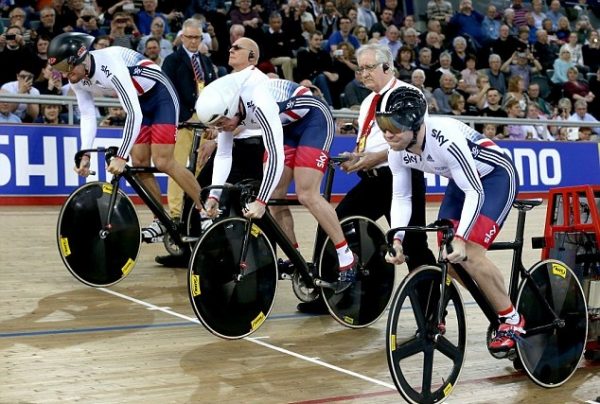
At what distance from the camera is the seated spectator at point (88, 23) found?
1098 centimetres

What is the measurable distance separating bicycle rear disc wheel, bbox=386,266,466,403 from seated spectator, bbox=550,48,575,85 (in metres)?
12.8

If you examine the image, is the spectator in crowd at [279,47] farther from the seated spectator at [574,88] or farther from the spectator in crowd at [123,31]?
the seated spectator at [574,88]

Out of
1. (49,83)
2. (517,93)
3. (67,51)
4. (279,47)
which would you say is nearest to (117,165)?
(67,51)

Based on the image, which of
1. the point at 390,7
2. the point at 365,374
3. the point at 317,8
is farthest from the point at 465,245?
the point at 390,7

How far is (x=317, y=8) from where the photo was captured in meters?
14.6

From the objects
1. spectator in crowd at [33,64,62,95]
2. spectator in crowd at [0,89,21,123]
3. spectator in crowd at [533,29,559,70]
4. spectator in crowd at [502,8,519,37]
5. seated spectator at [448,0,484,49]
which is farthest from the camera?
spectator in crowd at [502,8,519,37]

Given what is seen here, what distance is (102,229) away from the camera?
19.9 feet

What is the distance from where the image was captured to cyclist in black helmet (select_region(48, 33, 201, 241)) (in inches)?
233

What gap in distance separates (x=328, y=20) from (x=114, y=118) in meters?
4.89

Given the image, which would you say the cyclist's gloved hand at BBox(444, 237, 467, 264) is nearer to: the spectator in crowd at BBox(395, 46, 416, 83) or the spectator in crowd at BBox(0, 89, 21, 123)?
the spectator in crowd at BBox(0, 89, 21, 123)

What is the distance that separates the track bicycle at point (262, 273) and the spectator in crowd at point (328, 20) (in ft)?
28.2

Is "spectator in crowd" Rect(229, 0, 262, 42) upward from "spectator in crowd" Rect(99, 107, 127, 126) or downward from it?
upward

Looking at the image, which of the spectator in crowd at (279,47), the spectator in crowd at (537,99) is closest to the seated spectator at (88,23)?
the spectator in crowd at (279,47)

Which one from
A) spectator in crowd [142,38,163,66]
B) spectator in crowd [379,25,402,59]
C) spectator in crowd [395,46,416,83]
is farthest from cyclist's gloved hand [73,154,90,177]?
spectator in crowd [379,25,402,59]
